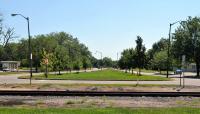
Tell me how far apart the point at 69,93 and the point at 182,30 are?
63.4 m

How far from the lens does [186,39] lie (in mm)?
83562

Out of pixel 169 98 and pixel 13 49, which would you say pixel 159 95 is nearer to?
pixel 169 98

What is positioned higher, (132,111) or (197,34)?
(197,34)

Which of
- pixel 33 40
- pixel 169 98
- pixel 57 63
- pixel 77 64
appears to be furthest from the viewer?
pixel 33 40

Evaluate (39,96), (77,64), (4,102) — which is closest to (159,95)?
(39,96)

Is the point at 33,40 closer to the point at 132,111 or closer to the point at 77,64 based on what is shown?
the point at 77,64

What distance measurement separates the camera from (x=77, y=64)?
120375 mm

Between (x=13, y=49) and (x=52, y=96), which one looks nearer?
(x=52, y=96)

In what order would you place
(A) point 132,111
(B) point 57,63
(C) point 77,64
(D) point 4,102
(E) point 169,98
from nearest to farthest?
(A) point 132,111
(D) point 4,102
(E) point 169,98
(B) point 57,63
(C) point 77,64

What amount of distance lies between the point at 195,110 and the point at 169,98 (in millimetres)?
6470

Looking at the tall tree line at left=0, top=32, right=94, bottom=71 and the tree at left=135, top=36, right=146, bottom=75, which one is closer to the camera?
the tree at left=135, top=36, right=146, bottom=75

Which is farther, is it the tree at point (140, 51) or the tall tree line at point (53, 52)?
the tall tree line at point (53, 52)

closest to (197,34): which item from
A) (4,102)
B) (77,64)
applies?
(77,64)

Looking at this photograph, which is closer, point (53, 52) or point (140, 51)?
point (140, 51)
